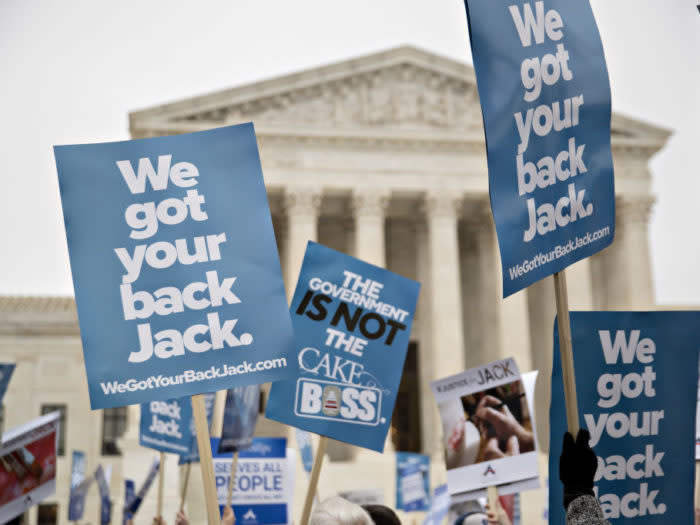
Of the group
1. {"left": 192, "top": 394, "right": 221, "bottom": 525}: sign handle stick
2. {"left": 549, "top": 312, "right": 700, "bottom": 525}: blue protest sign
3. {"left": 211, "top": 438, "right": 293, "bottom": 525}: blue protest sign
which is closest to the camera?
{"left": 192, "top": 394, "right": 221, "bottom": 525}: sign handle stick

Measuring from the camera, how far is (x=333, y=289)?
25.8ft

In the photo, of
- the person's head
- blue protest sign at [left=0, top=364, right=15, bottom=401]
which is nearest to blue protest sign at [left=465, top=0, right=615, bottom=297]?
the person's head

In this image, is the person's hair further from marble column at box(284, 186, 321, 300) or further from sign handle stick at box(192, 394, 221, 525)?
marble column at box(284, 186, 321, 300)

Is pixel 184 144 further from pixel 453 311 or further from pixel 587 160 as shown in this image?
pixel 453 311

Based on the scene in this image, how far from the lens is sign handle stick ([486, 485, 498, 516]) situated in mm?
7652

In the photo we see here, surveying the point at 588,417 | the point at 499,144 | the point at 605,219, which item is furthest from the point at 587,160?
the point at 588,417

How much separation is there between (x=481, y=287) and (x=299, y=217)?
9.66 meters

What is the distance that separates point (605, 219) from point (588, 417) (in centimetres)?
170

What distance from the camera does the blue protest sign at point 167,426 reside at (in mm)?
12406

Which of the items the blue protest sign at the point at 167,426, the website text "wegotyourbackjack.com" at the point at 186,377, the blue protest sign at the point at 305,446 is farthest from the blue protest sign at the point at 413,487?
the website text "wegotyourbackjack.com" at the point at 186,377

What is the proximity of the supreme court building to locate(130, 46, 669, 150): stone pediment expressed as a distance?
0.05 metres

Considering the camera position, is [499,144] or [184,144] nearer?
[499,144]

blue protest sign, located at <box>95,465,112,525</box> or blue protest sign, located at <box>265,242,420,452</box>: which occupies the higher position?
blue protest sign, located at <box>265,242,420,452</box>

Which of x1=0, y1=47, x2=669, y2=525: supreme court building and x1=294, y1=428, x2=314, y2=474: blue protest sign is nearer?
x1=294, y1=428, x2=314, y2=474: blue protest sign
